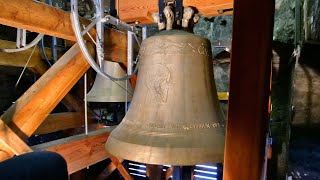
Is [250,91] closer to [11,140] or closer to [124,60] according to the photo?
[11,140]

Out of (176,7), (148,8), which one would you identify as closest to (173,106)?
(176,7)

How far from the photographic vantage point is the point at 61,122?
3447mm

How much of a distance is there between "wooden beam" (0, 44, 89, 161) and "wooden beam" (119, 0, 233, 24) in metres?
0.47

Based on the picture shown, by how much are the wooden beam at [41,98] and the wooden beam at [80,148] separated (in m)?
0.29

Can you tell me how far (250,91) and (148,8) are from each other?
0.98m

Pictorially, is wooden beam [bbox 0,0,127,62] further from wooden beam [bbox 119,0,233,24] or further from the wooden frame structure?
wooden beam [bbox 119,0,233,24]

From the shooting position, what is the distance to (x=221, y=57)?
396cm

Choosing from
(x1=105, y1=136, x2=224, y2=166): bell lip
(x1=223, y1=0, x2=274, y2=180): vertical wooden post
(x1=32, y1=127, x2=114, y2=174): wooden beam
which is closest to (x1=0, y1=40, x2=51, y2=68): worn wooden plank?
(x1=32, y1=127, x2=114, y2=174): wooden beam

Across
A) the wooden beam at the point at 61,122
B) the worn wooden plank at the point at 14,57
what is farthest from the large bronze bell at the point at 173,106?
the worn wooden plank at the point at 14,57

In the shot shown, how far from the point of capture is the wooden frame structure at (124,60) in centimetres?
58

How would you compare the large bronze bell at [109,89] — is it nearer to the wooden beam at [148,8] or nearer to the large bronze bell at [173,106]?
the wooden beam at [148,8]

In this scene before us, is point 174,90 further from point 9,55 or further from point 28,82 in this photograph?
point 28,82

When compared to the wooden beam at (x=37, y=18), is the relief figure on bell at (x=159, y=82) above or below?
below

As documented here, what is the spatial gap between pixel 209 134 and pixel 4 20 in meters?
1.17
